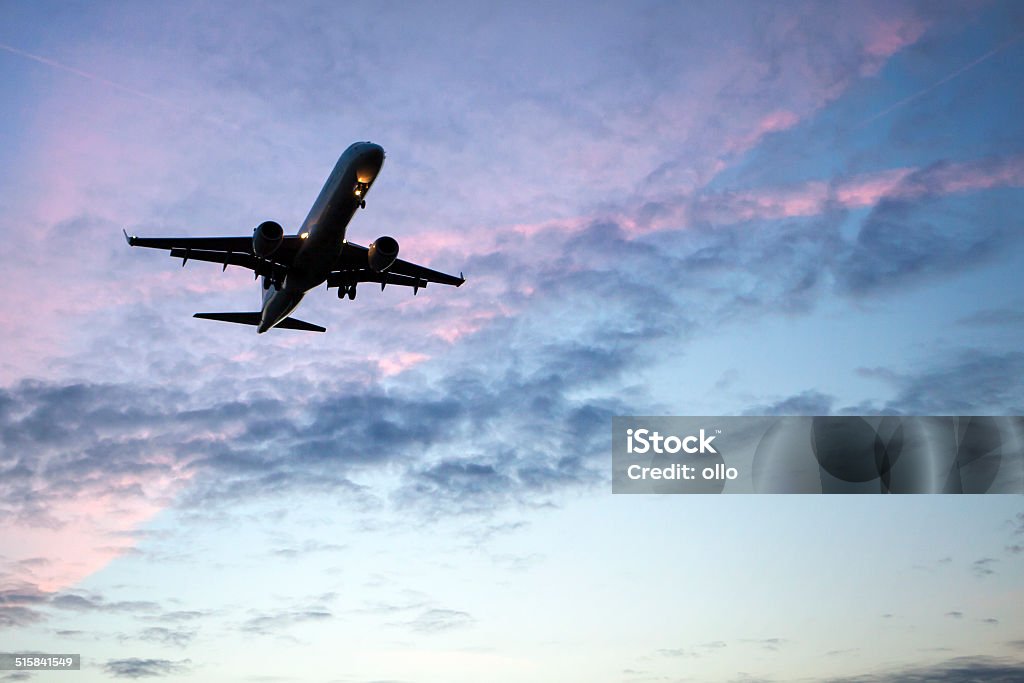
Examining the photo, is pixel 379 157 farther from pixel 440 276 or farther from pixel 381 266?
pixel 440 276

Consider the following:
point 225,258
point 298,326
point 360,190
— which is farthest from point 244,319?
point 360,190

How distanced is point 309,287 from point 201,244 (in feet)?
25.2

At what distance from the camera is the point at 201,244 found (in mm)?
71312

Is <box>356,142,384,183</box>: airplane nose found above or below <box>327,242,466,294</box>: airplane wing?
above

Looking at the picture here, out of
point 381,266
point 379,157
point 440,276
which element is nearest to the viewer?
point 379,157

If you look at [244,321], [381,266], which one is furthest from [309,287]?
[244,321]

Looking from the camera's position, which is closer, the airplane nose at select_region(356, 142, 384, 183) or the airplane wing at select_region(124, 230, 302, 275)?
the airplane nose at select_region(356, 142, 384, 183)

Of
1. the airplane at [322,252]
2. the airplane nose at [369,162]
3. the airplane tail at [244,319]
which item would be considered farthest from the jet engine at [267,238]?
the airplane tail at [244,319]

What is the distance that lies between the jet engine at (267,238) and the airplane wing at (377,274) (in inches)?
205

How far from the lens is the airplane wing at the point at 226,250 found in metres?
69.2

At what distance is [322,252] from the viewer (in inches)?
2643

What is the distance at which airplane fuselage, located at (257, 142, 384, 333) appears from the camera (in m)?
62.1

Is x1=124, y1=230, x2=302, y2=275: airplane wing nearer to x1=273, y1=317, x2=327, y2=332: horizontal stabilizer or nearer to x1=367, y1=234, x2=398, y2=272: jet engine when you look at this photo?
x1=367, y1=234, x2=398, y2=272: jet engine

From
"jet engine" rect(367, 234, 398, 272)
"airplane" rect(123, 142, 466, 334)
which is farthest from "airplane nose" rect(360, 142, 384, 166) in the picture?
"jet engine" rect(367, 234, 398, 272)
